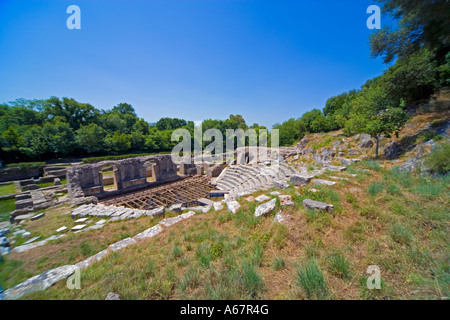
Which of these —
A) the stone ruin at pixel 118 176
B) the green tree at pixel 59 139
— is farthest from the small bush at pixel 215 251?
the green tree at pixel 59 139

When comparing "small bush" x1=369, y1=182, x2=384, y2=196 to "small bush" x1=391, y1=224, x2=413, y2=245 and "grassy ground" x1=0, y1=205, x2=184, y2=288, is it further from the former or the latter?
"grassy ground" x1=0, y1=205, x2=184, y2=288

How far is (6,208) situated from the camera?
946 cm

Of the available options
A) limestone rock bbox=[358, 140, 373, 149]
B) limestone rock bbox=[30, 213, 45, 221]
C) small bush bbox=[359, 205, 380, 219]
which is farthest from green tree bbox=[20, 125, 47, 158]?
limestone rock bbox=[358, 140, 373, 149]

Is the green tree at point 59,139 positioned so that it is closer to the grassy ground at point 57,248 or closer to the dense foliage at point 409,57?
the grassy ground at point 57,248

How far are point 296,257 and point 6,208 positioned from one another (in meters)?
16.7

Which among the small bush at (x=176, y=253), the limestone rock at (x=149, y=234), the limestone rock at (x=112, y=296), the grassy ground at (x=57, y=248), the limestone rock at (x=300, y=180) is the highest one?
the limestone rock at (x=300, y=180)

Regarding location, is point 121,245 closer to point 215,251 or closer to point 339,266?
point 215,251

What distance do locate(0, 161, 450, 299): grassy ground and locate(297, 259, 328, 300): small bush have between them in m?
0.01

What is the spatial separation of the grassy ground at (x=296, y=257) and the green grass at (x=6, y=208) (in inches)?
266

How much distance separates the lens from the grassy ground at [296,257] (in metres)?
2.01

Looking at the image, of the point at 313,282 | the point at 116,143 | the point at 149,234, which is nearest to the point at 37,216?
the point at 149,234

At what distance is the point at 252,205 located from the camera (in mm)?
5305

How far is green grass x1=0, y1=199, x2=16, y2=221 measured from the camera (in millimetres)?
8200
